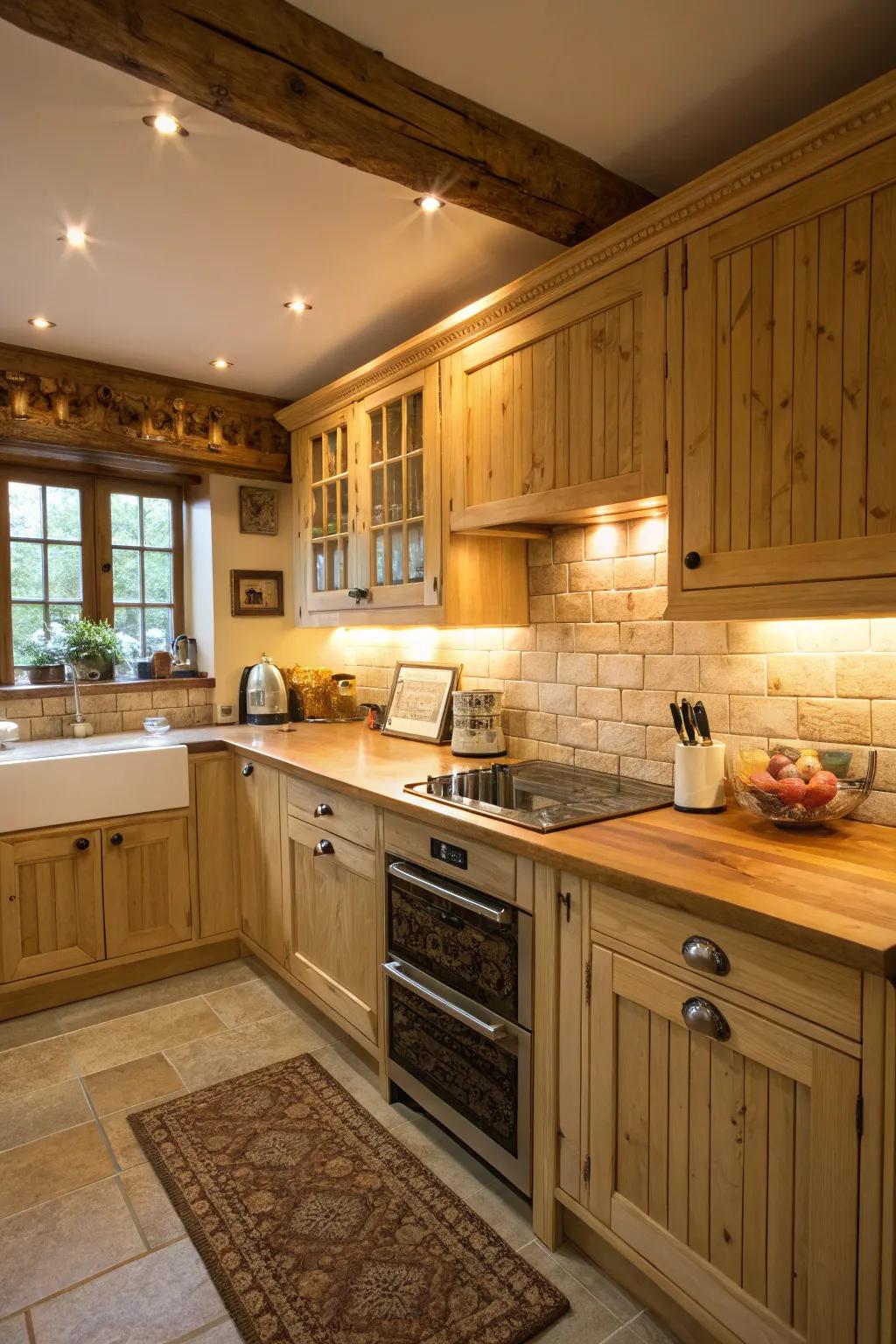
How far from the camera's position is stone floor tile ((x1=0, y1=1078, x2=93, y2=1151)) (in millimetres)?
2146

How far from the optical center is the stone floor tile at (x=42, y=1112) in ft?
7.04

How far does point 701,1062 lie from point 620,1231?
1.51 ft

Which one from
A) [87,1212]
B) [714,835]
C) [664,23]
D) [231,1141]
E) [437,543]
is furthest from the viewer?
[437,543]

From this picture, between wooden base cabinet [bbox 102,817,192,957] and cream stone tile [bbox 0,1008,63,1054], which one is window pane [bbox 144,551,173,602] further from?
cream stone tile [bbox 0,1008,63,1054]

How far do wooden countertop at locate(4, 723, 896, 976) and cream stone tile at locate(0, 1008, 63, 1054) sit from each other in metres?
1.44

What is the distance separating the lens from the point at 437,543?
253 cm

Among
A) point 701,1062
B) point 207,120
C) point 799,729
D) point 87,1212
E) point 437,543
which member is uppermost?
point 207,120

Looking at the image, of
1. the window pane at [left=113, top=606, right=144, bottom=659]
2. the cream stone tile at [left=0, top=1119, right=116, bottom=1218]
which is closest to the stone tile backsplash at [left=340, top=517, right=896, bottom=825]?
the window pane at [left=113, top=606, right=144, bottom=659]

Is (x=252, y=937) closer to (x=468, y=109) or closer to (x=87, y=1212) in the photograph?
(x=87, y=1212)

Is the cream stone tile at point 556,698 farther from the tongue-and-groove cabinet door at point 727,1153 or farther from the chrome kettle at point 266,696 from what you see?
the chrome kettle at point 266,696

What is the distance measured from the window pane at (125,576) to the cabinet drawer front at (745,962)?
288 cm

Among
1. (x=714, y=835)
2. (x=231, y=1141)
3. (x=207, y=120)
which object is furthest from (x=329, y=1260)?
(x=207, y=120)

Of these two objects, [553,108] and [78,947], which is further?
[78,947]

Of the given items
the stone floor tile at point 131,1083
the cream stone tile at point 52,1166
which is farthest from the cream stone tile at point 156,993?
the cream stone tile at point 52,1166
